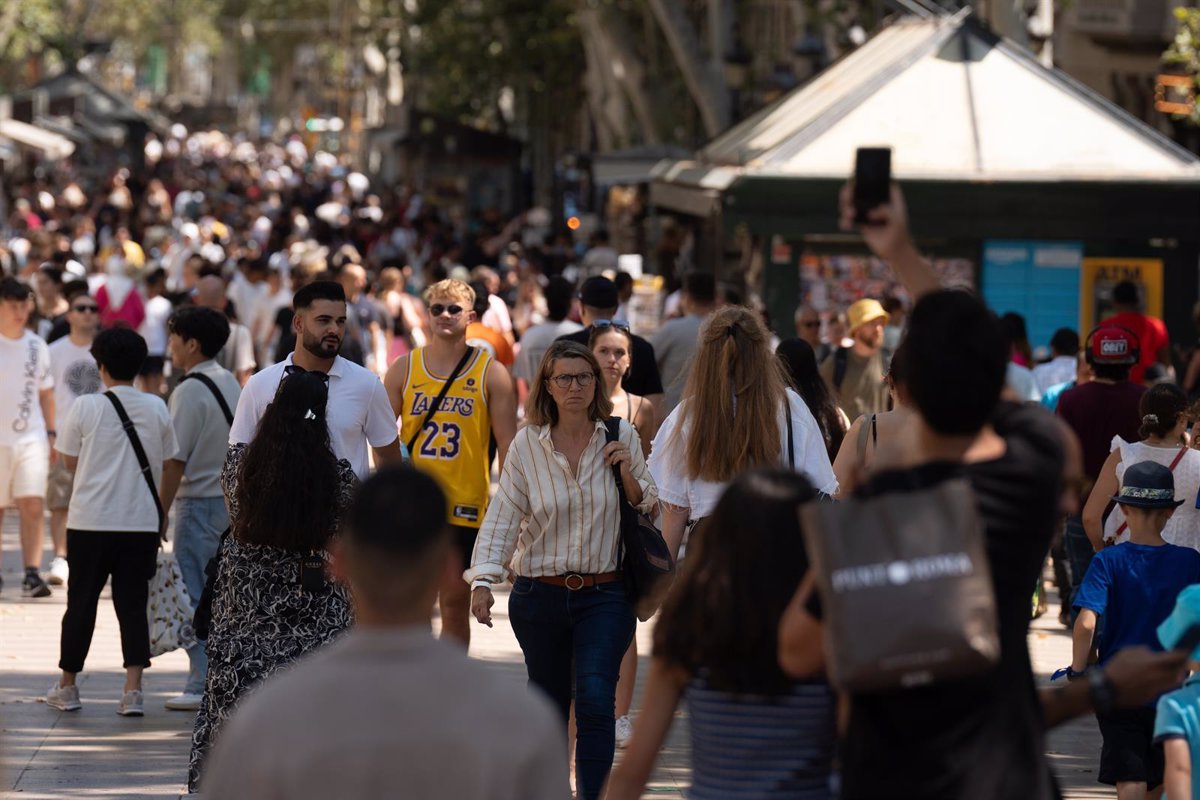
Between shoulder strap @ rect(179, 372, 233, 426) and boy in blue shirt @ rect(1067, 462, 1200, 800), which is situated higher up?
shoulder strap @ rect(179, 372, 233, 426)

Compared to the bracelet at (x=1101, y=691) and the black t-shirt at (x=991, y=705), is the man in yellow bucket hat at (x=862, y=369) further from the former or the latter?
the black t-shirt at (x=991, y=705)

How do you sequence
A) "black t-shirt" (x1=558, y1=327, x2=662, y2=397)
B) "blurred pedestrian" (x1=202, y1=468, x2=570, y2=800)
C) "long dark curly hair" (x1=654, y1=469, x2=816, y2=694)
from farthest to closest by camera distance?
"black t-shirt" (x1=558, y1=327, x2=662, y2=397)
"long dark curly hair" (x1=654, y1=469, x2=816, y2=694)
"blurred pedestrian" (x1=202, y1=468, x2=570, y2=800)

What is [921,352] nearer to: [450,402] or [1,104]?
[450,402]

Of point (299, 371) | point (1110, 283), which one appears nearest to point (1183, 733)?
point (299, 371)

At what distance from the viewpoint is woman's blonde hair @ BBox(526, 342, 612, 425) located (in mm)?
6824

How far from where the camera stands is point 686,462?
21.4ft

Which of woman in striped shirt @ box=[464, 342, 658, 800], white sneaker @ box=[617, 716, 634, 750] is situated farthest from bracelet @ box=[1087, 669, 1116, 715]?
white sneaker @ box=[617, 716, 634, 750]

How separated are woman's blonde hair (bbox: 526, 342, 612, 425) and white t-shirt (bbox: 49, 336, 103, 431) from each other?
580cm

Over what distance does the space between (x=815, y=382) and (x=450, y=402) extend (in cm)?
151

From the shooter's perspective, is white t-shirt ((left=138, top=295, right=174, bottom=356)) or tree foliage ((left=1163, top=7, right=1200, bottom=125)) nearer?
white t-shirt ((left=138, top=295, right=174, bottom=356))

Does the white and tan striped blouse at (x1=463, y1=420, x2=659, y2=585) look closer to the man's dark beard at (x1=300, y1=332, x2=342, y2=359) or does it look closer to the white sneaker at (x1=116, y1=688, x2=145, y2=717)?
the man's dark beard at (x1=300, y1=332, x2=342, y2=359)

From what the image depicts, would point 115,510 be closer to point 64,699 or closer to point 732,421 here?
point 64,699

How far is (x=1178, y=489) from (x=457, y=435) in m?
2.80

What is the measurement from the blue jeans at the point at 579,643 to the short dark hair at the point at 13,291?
5.26m
